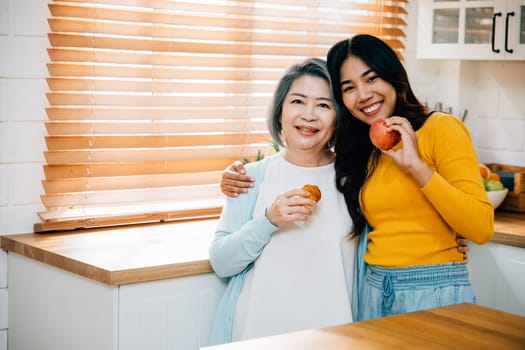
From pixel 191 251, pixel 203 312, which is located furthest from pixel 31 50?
pixel 203 312

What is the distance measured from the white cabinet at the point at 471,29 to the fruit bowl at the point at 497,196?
575 mm

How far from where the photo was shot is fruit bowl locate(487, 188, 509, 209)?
3.49 meters

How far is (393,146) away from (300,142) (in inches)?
12.8

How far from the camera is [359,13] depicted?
393cm

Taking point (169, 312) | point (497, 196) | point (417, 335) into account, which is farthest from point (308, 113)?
point (497, 196)

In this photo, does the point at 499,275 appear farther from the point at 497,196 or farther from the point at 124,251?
the point at 124,251

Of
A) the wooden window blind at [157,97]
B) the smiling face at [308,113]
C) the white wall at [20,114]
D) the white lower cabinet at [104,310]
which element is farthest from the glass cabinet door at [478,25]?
the white wall at [20,114]

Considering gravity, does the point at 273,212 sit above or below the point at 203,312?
above

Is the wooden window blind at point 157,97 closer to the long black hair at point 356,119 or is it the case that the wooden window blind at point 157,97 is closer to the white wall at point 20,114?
the white wall at point 20,114

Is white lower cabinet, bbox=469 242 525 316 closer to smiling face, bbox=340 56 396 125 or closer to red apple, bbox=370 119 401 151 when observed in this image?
smiling face, bbox=340 56 396 125

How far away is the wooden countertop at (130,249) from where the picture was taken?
2.44 metres

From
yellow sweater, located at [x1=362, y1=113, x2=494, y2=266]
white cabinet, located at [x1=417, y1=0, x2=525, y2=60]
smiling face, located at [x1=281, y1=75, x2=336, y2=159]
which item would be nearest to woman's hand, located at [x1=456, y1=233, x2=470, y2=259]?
yellow sweater, located at [x1=362, y1=113, x2=494, y2=266]

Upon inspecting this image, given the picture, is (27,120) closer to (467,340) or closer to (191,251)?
(191,251)

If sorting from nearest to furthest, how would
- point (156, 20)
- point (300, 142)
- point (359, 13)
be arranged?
point (300, 142) < point (156, 20) < point (359, 13)
